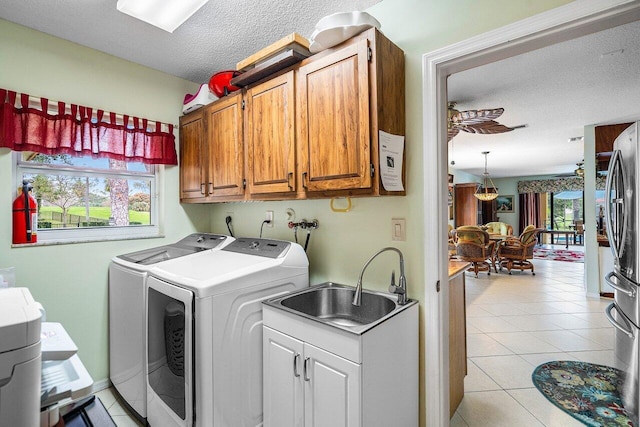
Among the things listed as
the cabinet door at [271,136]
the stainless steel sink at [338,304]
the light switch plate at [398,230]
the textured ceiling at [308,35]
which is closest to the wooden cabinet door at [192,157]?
the textured ceiling at [308,35]

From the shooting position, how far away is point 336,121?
1580mm

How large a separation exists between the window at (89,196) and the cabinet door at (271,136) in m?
1.18

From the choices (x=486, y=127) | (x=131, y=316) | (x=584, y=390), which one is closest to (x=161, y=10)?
(x=131, y=316)

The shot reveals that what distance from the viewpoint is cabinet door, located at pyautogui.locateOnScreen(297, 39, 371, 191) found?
58.4 inches

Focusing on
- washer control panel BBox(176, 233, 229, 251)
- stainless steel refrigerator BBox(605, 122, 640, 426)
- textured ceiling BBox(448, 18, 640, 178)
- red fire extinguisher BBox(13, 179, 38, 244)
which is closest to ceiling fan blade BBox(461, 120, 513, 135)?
textured ceiling BBox(448, 18, 640, 178)

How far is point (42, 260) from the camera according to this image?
6.81 feet

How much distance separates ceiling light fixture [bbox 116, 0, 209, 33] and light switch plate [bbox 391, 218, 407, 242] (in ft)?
5.30

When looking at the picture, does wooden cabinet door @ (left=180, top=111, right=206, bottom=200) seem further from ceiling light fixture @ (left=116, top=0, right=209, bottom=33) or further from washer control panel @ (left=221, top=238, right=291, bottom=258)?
ceiling light fixture @ (left=116, top=0, right=209, bottom=33)

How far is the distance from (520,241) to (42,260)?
7.48m

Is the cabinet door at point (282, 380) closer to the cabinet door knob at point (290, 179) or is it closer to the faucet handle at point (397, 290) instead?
the faucet handle at point (397, 290)

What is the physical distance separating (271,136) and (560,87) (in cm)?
314

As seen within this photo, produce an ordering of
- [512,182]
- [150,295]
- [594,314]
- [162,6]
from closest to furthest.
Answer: [162,6] < [150,295] < [594,314] < [512,182]

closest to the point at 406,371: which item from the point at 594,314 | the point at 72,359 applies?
the point at 72,359

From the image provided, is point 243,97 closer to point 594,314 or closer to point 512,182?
point 594,314
